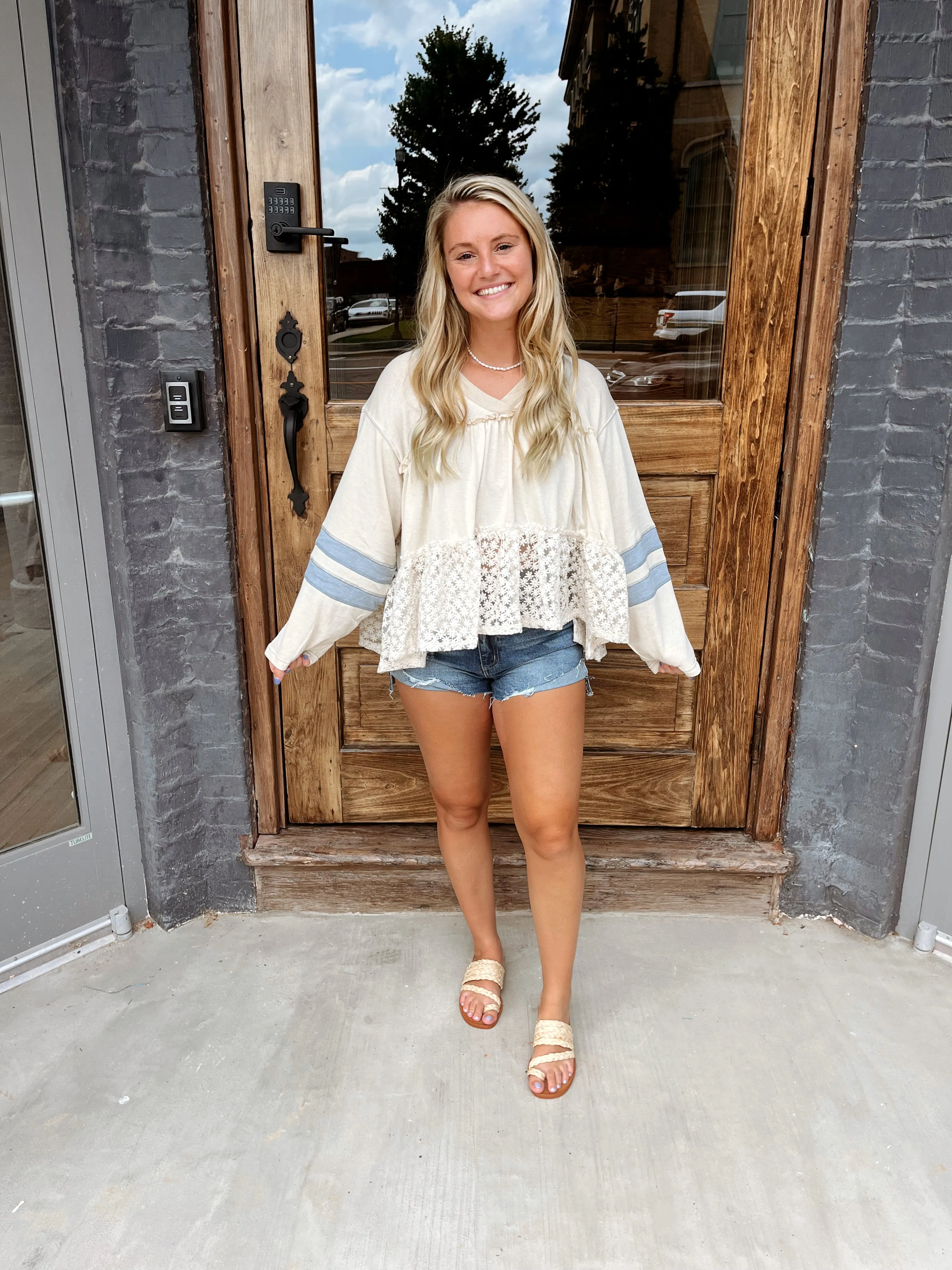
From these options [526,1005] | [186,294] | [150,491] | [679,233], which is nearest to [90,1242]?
[526,1005]

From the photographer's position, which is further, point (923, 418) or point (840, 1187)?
point (923, 418)

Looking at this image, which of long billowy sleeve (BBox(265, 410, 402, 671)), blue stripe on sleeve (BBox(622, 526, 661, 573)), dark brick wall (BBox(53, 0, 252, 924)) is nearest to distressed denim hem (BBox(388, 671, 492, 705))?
long billowy sleeve (BBox(265, 410, 402, 671))

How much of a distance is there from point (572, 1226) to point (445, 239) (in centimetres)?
169

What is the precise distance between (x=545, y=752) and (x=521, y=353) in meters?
0.73

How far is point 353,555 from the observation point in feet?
5.58

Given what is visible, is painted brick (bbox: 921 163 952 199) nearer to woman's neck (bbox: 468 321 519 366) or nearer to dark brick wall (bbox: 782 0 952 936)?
dark brick wall (bbox: 782 0 952 936)

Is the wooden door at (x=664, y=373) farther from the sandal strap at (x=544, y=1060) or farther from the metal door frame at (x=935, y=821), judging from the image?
the sandal strap at (x=544, y=1060)

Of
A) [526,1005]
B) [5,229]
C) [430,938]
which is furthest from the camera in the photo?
[430,938]

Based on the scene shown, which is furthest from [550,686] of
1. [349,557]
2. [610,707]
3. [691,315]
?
[691,315]

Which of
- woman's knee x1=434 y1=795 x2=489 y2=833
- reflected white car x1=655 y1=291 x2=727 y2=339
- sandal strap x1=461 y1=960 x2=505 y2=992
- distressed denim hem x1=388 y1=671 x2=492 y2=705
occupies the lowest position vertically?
sandal strap x1=461 y1=960 x2=505 y2=992

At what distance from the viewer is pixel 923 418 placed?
1.94m

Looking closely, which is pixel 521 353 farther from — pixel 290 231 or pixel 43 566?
pixel 43 566

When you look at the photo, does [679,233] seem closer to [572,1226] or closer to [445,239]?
[445,239]

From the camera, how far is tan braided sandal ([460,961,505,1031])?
6.51 feet
